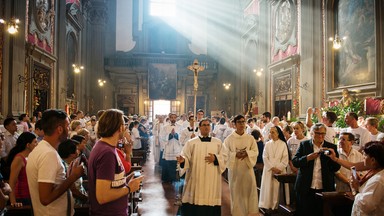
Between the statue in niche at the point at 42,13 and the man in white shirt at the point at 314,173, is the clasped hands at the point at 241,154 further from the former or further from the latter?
the statue in niche at the point at 42,13

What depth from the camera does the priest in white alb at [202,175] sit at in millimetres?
5480

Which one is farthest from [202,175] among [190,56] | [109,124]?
[190,56]

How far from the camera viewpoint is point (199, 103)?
97.5ft

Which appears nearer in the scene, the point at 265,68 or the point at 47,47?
the point at 47,47

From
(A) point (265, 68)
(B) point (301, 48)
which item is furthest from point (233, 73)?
(B) point (301, 48)

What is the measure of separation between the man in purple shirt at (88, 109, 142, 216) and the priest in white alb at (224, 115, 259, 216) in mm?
3504

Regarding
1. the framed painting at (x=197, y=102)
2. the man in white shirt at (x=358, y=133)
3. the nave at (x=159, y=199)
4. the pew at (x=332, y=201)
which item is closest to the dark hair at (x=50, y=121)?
the pew at (x=332, y=201)

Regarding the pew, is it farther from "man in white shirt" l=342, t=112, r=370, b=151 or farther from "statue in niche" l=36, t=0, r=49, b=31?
"statue in niche" l=36, t=0, r=49, b=31

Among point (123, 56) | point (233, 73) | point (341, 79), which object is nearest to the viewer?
point (341, 79)

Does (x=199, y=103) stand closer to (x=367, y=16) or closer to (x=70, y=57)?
(x=70, y=57)

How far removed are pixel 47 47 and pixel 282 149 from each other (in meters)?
13.1

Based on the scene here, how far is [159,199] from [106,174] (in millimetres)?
5676

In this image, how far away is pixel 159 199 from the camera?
7.91m

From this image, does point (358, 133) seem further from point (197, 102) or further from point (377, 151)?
point (197, 102)
